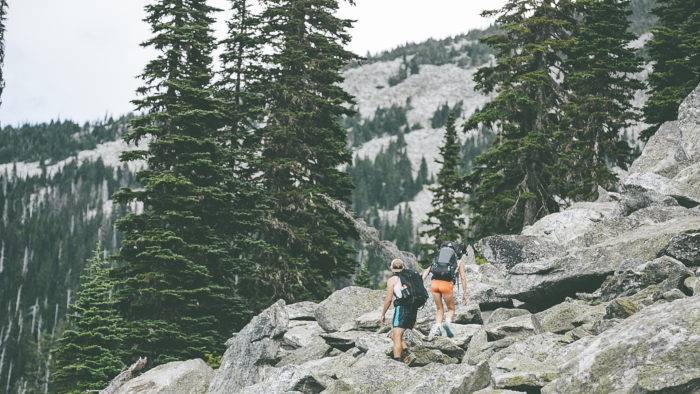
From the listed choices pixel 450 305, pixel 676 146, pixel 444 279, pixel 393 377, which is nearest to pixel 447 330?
pixel 450 305

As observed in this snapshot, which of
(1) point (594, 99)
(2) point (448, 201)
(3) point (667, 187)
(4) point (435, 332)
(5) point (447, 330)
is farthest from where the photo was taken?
(2) point (448, 201)

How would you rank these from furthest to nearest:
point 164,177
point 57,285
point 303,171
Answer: point 57,285, point 303,171, point 164,177

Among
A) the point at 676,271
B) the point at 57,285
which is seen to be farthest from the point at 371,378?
the point at 57,285

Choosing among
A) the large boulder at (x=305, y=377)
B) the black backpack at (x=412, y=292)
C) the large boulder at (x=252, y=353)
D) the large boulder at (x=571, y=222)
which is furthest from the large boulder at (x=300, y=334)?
the large boulder at (x=571, y=222)

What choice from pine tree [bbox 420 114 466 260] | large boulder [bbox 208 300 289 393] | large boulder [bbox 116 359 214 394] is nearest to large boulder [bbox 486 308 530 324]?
large boulder [bbox 208 300 289 393]

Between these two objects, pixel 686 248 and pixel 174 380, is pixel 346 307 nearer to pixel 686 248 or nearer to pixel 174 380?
pixel 174 380

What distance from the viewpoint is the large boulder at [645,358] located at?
7.09 metres

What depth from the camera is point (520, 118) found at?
1056 inches

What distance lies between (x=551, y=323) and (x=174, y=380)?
9.93 metres

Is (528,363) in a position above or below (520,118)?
below

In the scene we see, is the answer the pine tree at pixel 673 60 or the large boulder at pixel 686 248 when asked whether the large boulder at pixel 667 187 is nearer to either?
the large boulder at pixel 686 248

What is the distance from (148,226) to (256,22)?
32.1 ft

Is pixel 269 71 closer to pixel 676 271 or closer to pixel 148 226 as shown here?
pixel 148 226

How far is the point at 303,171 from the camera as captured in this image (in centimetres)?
2373
